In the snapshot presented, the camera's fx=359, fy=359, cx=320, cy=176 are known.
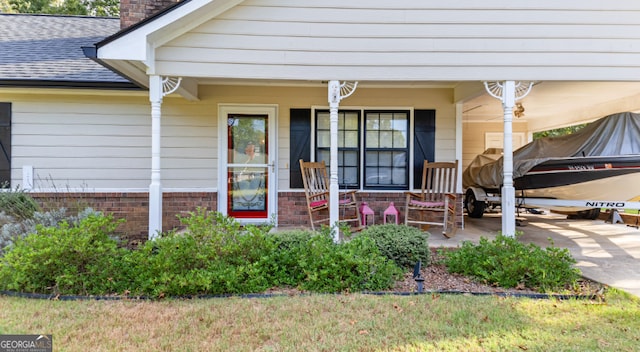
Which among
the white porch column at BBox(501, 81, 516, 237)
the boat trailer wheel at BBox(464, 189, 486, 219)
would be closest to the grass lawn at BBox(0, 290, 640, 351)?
the white porch column at BBox(501, 81, 516, 237)

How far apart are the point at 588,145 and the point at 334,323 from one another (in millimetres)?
5199

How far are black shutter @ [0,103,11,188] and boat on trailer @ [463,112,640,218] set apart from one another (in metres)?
8.04

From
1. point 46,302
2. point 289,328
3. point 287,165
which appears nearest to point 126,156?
point 287,165

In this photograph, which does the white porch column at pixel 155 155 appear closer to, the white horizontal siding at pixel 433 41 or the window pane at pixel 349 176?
the white horizontal siding at pixel 433 41

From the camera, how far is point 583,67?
14.7 feet

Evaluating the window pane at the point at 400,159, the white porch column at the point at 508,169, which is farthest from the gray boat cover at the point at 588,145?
the window pane at the point at 400,159

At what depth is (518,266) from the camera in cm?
328

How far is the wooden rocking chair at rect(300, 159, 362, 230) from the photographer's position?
5.24 meters

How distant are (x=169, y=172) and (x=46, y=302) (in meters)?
→ 3.03

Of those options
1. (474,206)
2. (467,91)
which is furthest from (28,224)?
(474,206)

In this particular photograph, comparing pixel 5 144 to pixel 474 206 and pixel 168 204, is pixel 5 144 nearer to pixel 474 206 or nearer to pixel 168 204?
pixel 168 204

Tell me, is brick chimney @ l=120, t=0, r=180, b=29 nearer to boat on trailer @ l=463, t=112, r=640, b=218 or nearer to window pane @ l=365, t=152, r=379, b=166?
window pane @ l=365, t=152, r=379, b=166

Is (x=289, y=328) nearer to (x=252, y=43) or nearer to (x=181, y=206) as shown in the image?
(x=252, y=43)

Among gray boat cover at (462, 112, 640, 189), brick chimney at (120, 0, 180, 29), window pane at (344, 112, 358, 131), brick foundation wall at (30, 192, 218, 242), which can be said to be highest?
brick chimney at (120, 0, 180, 29)
